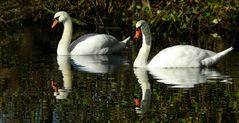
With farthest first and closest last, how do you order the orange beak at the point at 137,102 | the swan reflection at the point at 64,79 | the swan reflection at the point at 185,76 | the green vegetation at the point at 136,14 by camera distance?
the green vegetation at the point at 136,14 → the swan reflection at the point at 185,76 → the swan reflection at the point at 64,79 → the orange beak at the point at 137,102

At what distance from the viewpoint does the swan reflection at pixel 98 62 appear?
56.2 ft

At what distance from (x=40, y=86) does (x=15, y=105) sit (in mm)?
1938

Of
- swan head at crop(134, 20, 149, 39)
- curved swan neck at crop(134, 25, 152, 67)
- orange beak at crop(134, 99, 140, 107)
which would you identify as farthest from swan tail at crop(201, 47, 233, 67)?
orange beak at crop(134, 99, 140, 107)

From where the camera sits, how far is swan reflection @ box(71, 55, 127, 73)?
17.1 m

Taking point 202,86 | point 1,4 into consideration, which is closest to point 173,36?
point 1,4

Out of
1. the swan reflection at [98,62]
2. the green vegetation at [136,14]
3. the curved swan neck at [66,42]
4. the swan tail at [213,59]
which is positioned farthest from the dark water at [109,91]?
the green vegetation at [136,14]

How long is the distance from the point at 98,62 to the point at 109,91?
15.3ft

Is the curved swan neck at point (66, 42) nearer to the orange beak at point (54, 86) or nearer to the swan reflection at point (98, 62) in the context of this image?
the swan reflection at point (98, 62)

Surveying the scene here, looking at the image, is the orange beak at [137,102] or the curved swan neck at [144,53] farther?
the curved swan neck at [144,53]

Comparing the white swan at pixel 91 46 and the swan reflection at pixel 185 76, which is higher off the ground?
the white swan at pixel 91 46

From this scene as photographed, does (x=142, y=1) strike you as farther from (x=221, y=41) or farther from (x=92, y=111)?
A: (x=92, y=111)

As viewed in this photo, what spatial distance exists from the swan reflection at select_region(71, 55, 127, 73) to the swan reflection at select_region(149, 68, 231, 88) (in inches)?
38.7

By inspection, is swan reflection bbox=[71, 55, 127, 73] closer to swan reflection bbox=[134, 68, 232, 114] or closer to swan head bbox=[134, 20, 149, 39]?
swan reflection bbox=[134, 68, 232, 114]

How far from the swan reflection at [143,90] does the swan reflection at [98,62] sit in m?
0.60
